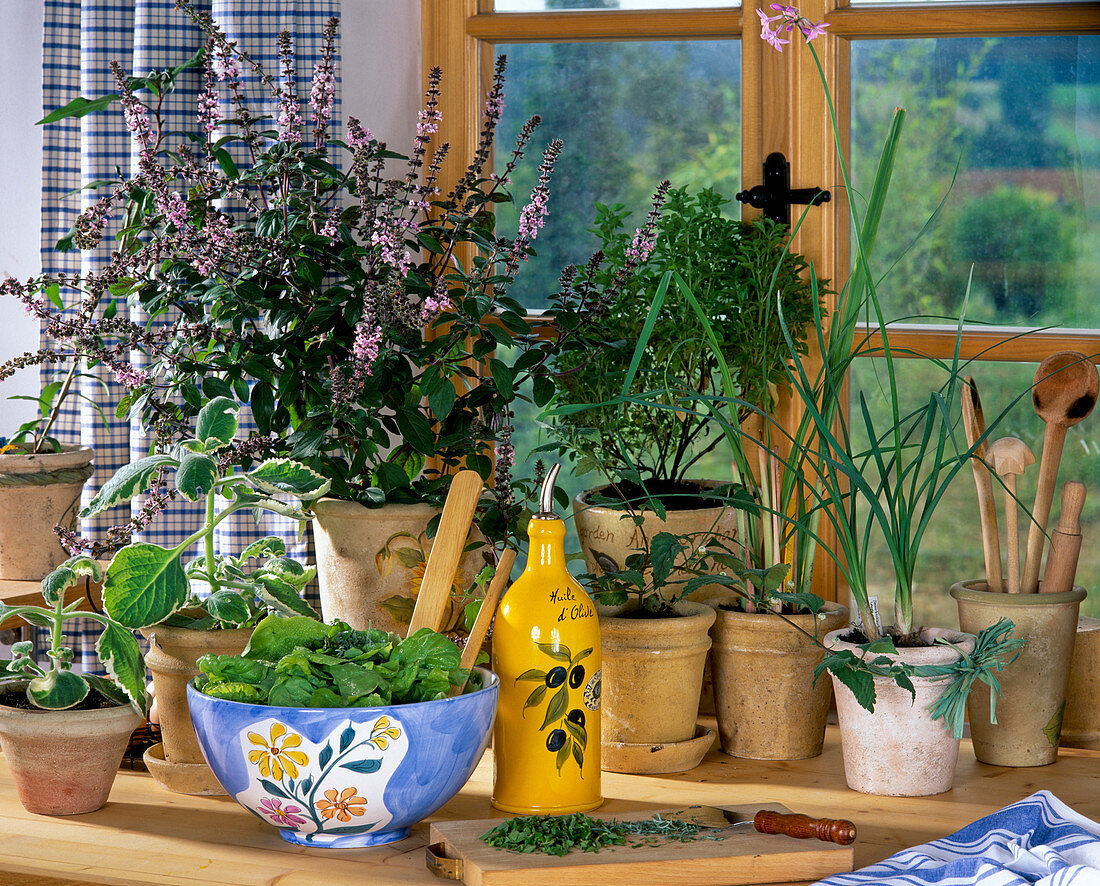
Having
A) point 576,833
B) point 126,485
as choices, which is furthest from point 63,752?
point 576,833

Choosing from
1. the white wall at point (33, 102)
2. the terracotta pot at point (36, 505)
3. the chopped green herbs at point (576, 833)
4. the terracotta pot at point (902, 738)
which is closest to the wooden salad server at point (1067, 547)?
the terracotta pot at point (902, 738)

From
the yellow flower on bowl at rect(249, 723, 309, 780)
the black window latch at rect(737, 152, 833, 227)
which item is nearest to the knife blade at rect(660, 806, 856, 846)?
the yellow flower on bowl at rect(249, 723, 309, 780)

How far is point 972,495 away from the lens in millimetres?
1535

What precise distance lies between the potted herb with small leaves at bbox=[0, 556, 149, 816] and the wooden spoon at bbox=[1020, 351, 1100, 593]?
0.92m

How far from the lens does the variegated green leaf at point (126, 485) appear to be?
112 centimetres

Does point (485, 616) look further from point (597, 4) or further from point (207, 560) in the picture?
point (597, 4)

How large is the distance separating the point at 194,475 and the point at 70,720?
245 millimetres

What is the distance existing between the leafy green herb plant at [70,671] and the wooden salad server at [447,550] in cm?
26

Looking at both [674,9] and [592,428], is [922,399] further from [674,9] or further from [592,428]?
[674,9]

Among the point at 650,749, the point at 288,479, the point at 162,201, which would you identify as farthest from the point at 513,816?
the point at 162,201

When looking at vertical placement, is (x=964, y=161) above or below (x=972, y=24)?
below

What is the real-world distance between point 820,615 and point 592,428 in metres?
0.34

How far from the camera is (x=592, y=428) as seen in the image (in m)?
1.43

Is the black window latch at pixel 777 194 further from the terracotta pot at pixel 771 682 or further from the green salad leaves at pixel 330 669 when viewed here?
the green salad leaves at pixel 330 669
